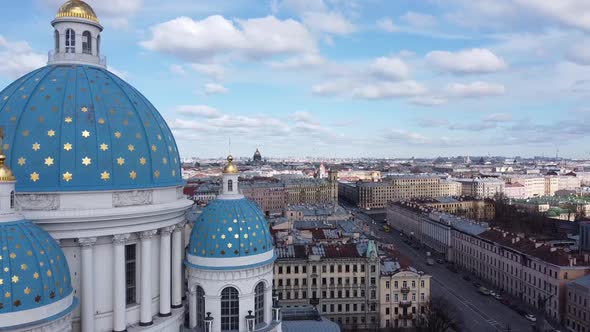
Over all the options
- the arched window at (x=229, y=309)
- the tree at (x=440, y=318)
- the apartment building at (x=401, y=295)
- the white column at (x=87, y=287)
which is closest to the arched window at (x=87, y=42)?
the white column at (x=87, y=287)

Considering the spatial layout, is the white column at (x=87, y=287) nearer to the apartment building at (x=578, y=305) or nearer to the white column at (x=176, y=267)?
the white column at (x=176, y=267)

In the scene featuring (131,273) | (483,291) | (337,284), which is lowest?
(483,291)

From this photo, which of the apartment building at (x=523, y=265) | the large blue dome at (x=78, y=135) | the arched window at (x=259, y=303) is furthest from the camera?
the apartment building at (x=523, y=265)

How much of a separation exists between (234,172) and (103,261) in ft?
41.7

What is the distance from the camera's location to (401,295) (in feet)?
214

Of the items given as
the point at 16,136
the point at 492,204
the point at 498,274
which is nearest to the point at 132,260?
the point at 16,136

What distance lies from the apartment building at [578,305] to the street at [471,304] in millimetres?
4941

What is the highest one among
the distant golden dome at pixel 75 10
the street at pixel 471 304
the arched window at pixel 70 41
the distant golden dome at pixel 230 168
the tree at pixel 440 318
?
→ the distant golden dome at pixel 75 10

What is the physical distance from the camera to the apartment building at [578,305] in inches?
2361

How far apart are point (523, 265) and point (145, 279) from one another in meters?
60.9

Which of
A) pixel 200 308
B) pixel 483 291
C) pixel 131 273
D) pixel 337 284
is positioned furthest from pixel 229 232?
pixel 483 291

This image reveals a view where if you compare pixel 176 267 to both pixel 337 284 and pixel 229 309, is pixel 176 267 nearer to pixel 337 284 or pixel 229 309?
pixel 229 309

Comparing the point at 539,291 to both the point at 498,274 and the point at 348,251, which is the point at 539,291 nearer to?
the point at 498,274

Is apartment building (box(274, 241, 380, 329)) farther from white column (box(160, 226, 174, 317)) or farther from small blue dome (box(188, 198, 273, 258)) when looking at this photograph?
white column (box(160, 226, 174, 317))
